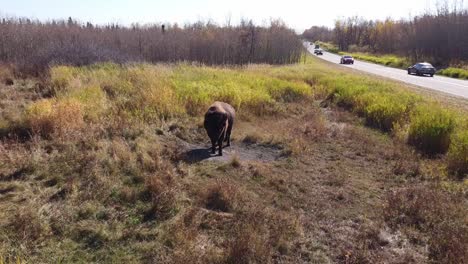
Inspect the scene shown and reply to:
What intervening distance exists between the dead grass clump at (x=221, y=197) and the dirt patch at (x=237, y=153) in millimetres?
1647

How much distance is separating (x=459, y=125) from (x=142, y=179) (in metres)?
8.00

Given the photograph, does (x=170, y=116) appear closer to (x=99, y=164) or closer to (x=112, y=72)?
(x=99, y=164)

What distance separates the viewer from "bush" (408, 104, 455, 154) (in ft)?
27.8

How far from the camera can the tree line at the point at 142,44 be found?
20625 mm

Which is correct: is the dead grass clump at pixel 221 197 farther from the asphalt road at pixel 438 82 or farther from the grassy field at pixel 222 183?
the asphalt road at pixel 438 82

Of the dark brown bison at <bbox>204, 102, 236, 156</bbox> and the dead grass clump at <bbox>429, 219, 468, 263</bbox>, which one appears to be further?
the dark brown bison at <bbox>204, 102, 236, 156</bbox>

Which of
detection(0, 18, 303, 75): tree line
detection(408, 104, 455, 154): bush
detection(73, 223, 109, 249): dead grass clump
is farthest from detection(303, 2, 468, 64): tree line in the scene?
detection(73, 223, 109, 249): dead grass clump

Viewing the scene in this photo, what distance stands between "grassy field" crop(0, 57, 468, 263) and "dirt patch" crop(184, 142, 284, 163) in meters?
0.06

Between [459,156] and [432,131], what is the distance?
143 centimetres

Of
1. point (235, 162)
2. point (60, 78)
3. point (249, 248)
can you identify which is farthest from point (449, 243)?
point (60, 78)

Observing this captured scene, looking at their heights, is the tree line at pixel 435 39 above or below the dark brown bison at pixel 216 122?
above

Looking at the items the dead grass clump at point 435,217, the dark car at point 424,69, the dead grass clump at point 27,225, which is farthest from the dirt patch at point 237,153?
the dark car at point 424,69

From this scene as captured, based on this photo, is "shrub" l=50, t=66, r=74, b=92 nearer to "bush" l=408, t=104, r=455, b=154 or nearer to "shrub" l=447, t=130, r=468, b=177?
"bush" l=408, t=104, r=455, b=154

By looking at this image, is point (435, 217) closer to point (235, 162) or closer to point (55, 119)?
point (235, 162)
